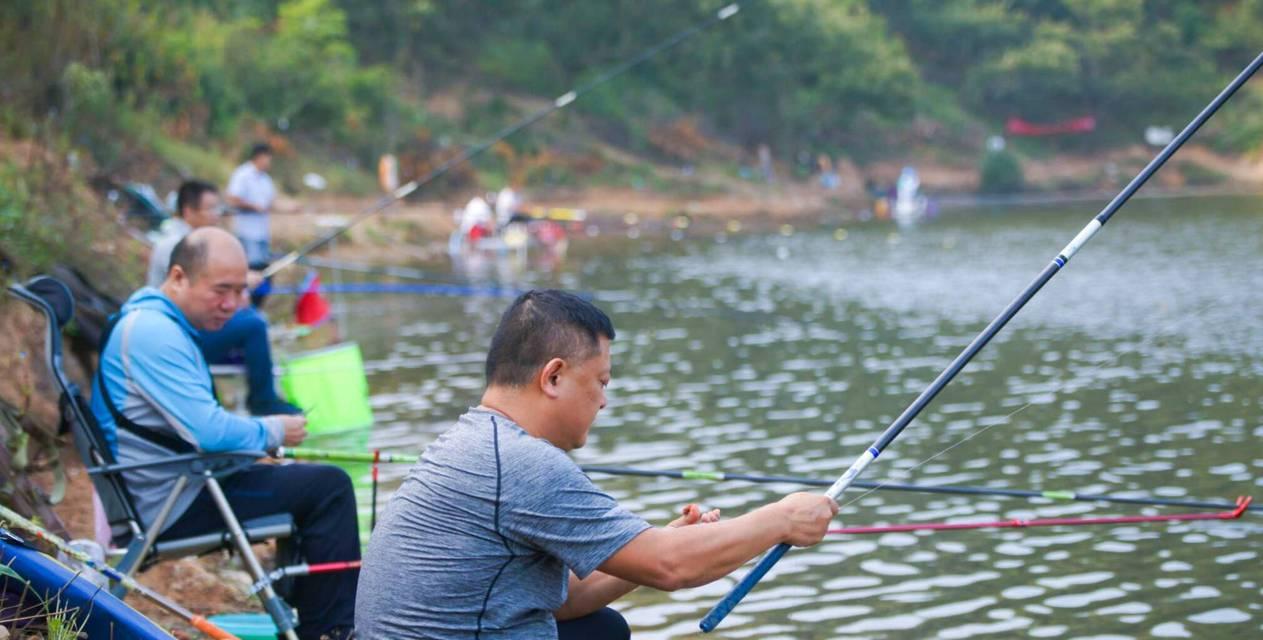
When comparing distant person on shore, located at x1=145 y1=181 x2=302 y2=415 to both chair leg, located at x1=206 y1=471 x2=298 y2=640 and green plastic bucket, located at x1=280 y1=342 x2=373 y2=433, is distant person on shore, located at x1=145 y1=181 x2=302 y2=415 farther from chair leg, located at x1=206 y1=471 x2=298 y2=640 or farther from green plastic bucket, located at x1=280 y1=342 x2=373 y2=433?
chair leg, located at x1=206 y1=471 x2=298 y2=640

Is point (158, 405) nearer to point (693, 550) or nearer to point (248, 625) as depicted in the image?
point (248, 625)

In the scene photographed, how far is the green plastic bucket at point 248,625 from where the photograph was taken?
513cm

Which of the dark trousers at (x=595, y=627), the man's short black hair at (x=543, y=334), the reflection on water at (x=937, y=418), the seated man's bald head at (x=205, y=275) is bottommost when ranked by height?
the reflection on water at (x=937, y=418)

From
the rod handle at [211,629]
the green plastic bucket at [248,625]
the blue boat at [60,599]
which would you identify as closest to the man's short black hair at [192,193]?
the green plastic bucket at [248,625]

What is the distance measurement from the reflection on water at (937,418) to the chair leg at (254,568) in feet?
5.18

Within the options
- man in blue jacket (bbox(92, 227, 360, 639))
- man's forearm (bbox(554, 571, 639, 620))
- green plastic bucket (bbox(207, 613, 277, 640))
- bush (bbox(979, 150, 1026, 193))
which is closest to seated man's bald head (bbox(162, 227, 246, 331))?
man in blue jacket (bbox(92, 227, 360, 639))

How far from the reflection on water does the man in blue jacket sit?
1.40 meters

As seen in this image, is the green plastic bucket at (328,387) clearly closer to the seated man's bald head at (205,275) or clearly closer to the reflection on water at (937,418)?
the reflection on water at (937,418)

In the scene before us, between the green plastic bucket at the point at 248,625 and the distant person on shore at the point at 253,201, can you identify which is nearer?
the green plastic bucket at the point at 248,625

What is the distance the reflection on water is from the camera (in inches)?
238

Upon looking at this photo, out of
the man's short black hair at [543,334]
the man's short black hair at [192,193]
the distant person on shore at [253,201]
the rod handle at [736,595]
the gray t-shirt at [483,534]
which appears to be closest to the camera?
the gray t-shirt at [483,534]

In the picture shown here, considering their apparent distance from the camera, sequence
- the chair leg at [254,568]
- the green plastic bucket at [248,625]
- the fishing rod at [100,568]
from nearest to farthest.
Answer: the fishing rod at [100,568] < the chair leg at [254,568] < the green plastic bucket at [248,625]

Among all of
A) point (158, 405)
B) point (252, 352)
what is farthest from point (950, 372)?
point (252, 352)

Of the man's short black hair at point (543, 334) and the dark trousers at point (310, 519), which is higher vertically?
the man's short black hair at point (543, 334)
